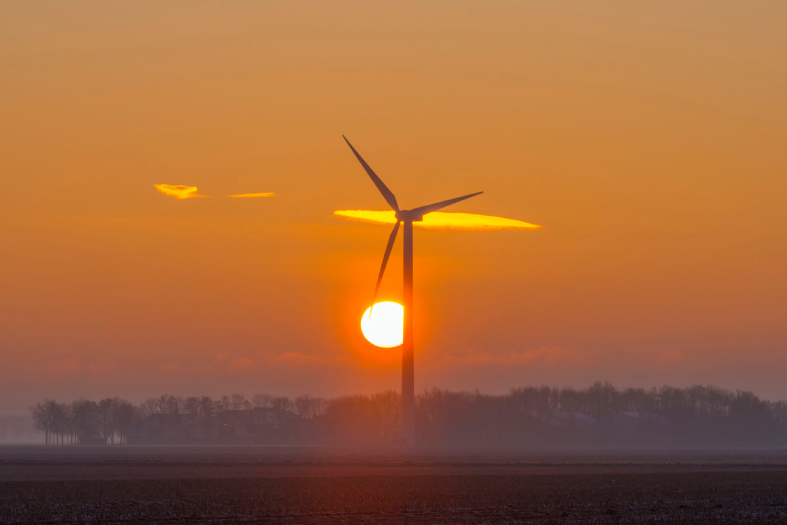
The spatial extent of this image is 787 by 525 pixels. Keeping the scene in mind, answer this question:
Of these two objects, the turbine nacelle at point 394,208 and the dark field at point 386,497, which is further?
the turbine nacelle at point 394,208

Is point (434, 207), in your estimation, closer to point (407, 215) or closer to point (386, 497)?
point (407, 215)

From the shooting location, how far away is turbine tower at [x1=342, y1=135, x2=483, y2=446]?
117 meters

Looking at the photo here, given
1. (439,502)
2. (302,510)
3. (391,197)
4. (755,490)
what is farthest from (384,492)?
(391,197)

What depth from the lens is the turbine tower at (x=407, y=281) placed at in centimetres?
11712

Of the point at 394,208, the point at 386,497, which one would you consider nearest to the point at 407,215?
the point at 394,208

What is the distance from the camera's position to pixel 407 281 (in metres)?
119

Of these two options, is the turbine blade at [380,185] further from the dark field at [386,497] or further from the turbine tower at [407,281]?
the dark field at [386,497]

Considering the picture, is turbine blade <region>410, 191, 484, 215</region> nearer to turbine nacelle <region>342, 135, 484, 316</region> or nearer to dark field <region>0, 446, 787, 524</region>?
turbine nacelle <region>342, 135, 484, 316</region>

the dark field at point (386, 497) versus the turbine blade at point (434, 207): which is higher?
the turbine blade at point (434, 207)

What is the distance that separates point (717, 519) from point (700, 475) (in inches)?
1369

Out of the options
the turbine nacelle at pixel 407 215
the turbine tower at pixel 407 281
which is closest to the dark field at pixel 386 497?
the turbine tower at pixel 407 281

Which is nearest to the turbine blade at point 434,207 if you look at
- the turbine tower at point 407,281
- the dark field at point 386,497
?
the turbine tower at point 407,281

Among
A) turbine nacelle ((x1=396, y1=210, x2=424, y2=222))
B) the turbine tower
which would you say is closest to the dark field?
the turbine tower

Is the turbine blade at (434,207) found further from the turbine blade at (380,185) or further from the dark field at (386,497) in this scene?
the dark field at (386,497)
